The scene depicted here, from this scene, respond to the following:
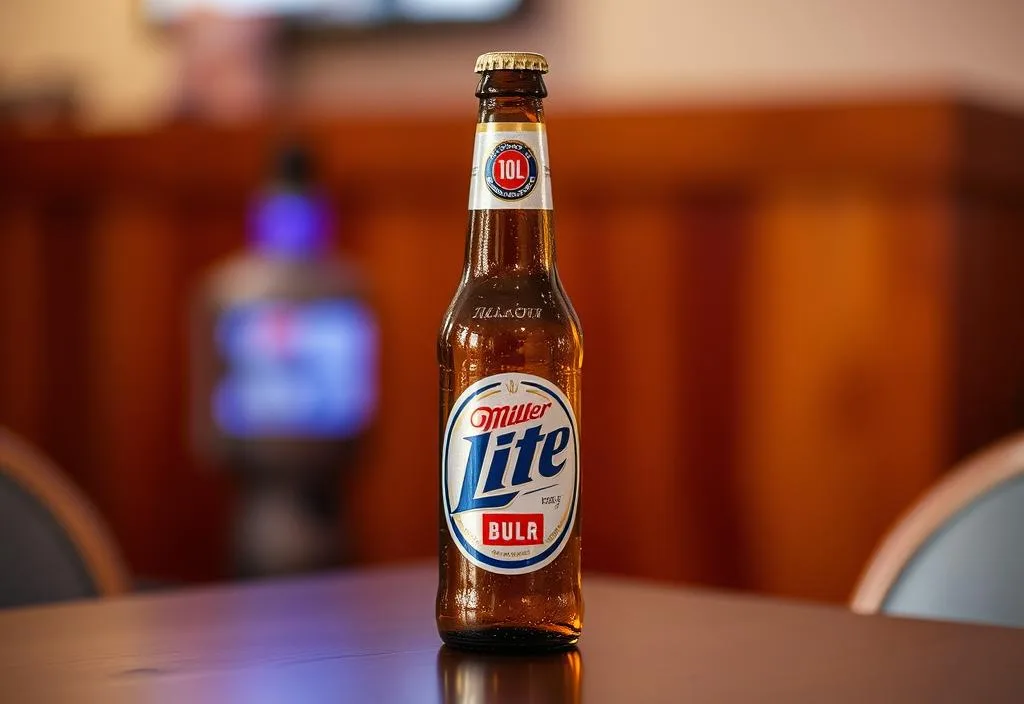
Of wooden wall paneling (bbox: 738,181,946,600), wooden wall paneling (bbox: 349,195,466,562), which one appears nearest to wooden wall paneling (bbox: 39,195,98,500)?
wooden wall paneling (bbox: 349,195,466,562)

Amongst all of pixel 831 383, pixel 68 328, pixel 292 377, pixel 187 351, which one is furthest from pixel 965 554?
pixel 68 328

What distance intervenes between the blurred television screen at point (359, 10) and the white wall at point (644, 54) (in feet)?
0.15

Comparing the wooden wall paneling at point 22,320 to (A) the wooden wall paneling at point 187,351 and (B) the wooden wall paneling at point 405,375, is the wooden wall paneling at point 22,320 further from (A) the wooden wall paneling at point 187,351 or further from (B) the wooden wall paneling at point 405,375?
(B) the wooden wall paneling at point 405,375

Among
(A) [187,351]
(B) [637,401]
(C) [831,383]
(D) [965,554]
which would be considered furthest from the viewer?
(A) [187,351]

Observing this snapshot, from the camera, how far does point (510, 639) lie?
2.30 ft

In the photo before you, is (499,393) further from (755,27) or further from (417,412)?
(755,27)

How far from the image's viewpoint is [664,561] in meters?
2.32

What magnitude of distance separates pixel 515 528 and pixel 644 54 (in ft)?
8.32

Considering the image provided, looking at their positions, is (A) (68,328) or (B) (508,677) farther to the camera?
(A) (68,328)

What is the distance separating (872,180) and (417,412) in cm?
81

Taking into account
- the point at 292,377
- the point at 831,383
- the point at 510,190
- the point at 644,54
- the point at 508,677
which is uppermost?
the point at 644,54

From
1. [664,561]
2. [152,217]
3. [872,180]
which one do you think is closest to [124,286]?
[152,217]

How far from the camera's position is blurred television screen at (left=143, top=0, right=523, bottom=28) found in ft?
10.5

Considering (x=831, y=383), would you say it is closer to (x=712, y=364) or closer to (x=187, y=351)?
(x=712, y=364)
